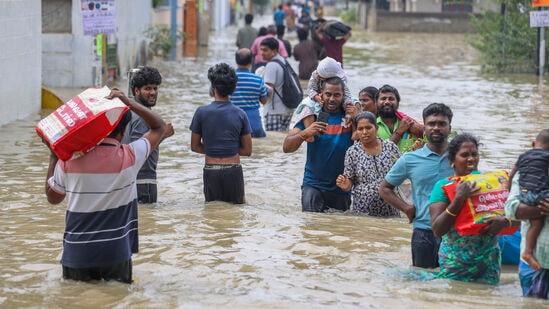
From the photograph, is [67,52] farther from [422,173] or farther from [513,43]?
[422,173]

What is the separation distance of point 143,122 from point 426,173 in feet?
9.05

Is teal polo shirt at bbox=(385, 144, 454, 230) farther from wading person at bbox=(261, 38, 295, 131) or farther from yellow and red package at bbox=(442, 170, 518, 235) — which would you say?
wading person at bbox=(261, 38, 295, 131)

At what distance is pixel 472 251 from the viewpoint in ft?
22.7

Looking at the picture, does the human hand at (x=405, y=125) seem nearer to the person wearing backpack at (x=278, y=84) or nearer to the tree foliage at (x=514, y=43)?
the person wearing backpack at (x=278, y=84)

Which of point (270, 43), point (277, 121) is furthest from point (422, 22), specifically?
point (270, 43)

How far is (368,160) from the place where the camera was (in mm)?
9008

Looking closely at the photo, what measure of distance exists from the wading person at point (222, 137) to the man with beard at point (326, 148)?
0.55 metres

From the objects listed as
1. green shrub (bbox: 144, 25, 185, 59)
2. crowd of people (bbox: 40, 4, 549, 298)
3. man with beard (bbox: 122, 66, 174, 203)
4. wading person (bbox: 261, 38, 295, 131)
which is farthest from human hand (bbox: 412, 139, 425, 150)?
green shrub (bbox: 144, 25, 185, 59)

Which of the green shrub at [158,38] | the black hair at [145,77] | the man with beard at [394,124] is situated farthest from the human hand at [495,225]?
the green shrub at [158,38]

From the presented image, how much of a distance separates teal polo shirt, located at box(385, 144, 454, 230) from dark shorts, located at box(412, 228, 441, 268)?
0.17 ft

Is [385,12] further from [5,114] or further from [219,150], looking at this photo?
[219,150]

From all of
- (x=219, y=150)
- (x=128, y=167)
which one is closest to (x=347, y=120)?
(x=219, y=150)

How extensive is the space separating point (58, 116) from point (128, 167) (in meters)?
0.53

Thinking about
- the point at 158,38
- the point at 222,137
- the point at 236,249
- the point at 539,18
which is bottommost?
the point at 236,249
